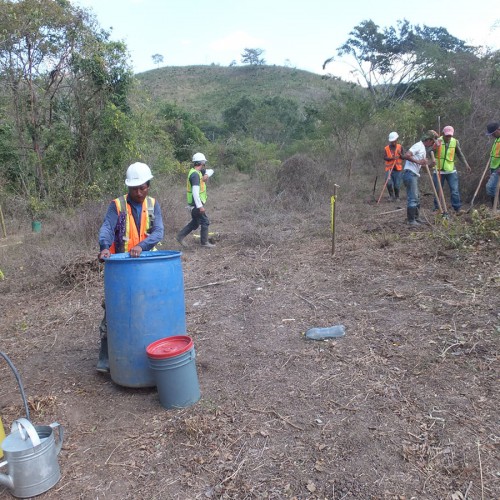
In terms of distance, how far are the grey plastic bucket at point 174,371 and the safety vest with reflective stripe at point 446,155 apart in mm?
6560

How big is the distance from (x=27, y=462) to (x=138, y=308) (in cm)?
112

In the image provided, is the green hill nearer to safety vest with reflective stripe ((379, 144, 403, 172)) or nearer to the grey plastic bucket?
safety vest with reflective stripe ((379, 144, 403, 172))

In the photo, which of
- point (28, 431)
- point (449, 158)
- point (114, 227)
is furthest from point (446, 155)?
point (28, 431)

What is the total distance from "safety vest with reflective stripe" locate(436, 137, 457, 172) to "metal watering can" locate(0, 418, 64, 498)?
7.53 metres

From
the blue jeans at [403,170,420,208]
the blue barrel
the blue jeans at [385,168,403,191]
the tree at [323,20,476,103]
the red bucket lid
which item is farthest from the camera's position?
the tree at [323,20,476,103]

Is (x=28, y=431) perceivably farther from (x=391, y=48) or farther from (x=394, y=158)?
(x=391, y=48)

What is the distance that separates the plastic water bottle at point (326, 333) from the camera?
3920 millimetres

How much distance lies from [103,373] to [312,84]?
55.1 metres

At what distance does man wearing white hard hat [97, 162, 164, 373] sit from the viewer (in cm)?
341

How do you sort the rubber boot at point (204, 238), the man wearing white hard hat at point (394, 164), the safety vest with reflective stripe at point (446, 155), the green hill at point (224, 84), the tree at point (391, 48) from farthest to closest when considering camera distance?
the green hill at point (224, 84), the tree at point (391, 48), the man wearing white hard hat at point (394, 164), the rubber boot at point (204, 238), the safety vest with reflective stripe at point (446, 155)

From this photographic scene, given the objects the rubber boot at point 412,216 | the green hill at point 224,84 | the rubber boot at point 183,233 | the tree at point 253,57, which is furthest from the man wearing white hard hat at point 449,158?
the tree at point 253,57

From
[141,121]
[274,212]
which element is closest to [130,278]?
[274,212]

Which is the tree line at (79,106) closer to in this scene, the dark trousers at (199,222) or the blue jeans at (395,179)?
the blue jeans at (395,179)

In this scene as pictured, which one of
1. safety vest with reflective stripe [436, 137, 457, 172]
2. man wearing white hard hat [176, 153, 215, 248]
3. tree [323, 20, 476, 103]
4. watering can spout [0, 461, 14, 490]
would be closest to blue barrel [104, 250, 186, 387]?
watering can spout [0, 461, 14, 490]
